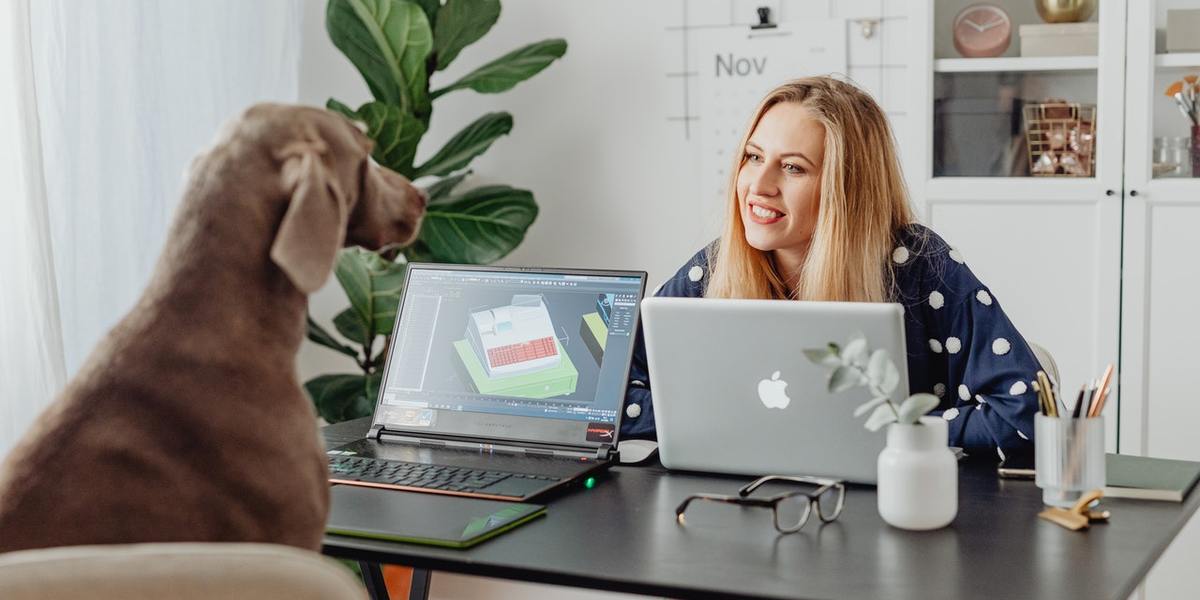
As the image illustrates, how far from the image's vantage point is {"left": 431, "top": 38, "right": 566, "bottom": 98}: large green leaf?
10.5 ft

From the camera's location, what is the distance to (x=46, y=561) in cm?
96

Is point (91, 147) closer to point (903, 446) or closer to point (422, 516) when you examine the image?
point (422, 516)

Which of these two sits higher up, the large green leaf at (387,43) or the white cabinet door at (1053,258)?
the large green leaf at (387,43)

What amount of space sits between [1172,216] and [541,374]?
1.68m

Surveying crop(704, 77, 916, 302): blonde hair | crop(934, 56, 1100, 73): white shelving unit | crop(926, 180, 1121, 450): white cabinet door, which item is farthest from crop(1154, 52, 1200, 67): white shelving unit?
crop(704, 77, 916, 302): blonde hair

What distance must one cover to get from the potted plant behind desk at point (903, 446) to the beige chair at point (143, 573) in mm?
659

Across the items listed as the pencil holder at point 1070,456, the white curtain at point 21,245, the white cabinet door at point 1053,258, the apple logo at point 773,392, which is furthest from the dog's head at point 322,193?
the white cabinet door at point 1053,258

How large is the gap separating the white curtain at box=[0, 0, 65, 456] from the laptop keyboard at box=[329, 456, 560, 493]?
34.5 inches

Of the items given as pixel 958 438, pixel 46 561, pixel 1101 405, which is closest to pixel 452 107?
pixel 958 438

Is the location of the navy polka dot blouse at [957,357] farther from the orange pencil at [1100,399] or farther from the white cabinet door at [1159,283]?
the white cabinet door at [1159,283]

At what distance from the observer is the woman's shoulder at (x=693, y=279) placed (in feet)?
7.30

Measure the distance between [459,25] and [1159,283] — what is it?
5.78ft

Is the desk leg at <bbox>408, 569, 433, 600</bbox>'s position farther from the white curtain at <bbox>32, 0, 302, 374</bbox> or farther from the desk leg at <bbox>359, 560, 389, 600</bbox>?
the white curtain at <bbox>32, 0, 302, 374</bbox>

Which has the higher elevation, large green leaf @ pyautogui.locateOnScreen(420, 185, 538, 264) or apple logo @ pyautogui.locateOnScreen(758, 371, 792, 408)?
large green leaf @ pyautogui.locateOnScreen(420, 185, 538, 264)
